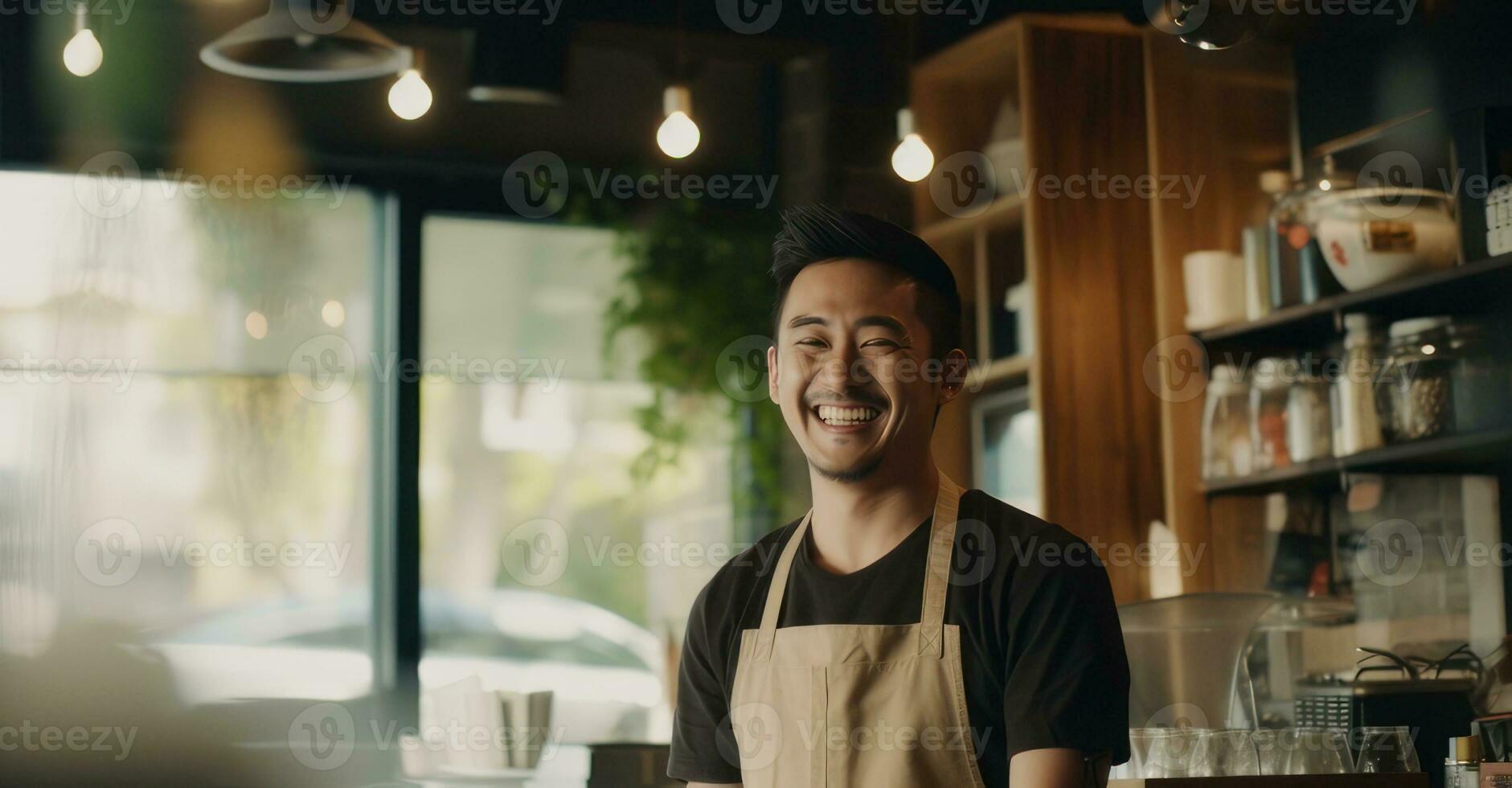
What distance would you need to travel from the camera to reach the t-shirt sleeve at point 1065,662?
4.92 ft

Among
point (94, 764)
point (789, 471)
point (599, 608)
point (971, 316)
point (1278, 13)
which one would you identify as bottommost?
point (94, 764)

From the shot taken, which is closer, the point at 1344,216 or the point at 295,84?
the point at 1344,216

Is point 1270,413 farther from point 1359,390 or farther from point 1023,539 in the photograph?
point 1023,539

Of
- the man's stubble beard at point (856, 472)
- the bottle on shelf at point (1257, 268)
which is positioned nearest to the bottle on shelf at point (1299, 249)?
the bottle on shelf at point (1257, 268)

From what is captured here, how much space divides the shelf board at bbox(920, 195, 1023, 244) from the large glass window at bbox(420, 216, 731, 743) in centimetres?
94

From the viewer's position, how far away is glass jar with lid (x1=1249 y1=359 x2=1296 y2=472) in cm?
346

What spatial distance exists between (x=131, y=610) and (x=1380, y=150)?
10.8 feet

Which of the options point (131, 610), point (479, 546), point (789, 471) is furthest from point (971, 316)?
point (131, 610)

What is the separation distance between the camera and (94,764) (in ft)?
13.5

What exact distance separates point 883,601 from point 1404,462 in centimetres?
182

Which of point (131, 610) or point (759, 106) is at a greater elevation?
point (759, 106)

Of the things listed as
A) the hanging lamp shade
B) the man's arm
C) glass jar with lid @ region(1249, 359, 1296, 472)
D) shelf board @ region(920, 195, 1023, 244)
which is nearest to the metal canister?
the man's arm

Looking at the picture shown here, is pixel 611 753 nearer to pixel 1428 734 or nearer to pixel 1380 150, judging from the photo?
pixel 1428 734

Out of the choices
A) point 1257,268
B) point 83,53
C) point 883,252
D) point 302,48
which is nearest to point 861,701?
point 883,252
